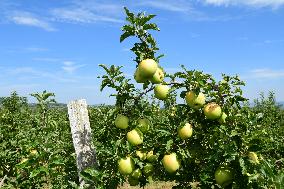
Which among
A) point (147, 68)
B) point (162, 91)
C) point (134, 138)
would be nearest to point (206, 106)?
point (162, 91)

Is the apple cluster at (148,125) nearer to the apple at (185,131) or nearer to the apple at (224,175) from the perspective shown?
the apple at (185,131)

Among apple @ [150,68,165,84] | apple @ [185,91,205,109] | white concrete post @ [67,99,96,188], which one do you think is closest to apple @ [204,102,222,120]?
apple @ [185,91,205,109]

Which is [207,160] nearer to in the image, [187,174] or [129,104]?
[187,174]

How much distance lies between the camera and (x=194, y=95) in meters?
4.16

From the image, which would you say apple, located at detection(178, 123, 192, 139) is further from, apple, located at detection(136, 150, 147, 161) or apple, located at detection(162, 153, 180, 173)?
apple, located at detection(136, 150, 147, 161)

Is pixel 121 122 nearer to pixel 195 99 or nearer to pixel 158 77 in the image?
pixel 158 77

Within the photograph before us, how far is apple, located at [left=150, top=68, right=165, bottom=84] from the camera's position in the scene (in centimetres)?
431

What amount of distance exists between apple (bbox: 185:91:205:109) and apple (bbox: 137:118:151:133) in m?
0.59

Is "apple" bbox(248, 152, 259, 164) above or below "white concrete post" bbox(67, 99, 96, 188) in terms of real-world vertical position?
below

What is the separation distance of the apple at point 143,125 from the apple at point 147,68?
585 mm

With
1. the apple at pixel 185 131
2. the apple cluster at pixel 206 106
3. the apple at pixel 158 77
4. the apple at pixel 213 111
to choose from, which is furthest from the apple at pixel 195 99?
the apple at pixel 158 77

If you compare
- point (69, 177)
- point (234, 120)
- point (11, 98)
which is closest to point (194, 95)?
point (234, 120)

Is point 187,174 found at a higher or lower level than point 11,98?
lower

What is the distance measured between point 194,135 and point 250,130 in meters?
0.79
